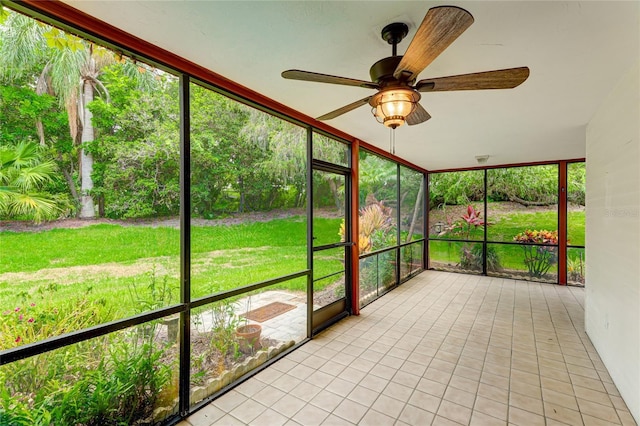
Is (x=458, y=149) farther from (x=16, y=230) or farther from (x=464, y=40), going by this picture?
(x=16, y=230)

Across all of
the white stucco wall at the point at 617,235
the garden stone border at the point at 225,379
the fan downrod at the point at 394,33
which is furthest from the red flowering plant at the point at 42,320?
the white stucco wall at the point at 617,235

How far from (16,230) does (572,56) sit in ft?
10.9

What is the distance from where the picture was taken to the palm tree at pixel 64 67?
1.39 meters

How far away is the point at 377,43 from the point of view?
1648 mm

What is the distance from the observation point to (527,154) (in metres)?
4.86

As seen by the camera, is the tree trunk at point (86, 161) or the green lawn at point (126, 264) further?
the tree trunk at point (86, 161)

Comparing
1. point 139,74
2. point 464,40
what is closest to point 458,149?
→ point 464,40

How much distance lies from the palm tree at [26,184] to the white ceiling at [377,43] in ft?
2.62

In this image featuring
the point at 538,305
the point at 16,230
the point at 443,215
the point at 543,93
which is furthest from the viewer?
Result: the point at 443,215

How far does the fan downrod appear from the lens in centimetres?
148

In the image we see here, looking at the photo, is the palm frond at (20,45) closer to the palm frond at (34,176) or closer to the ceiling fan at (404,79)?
the palm frond at (34,176)

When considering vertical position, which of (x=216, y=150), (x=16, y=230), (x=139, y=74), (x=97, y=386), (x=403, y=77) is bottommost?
(x=97, y=386)

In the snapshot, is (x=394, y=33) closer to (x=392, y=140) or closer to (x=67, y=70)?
(x=67, y=70)

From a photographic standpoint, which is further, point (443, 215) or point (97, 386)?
point (443, 215)
